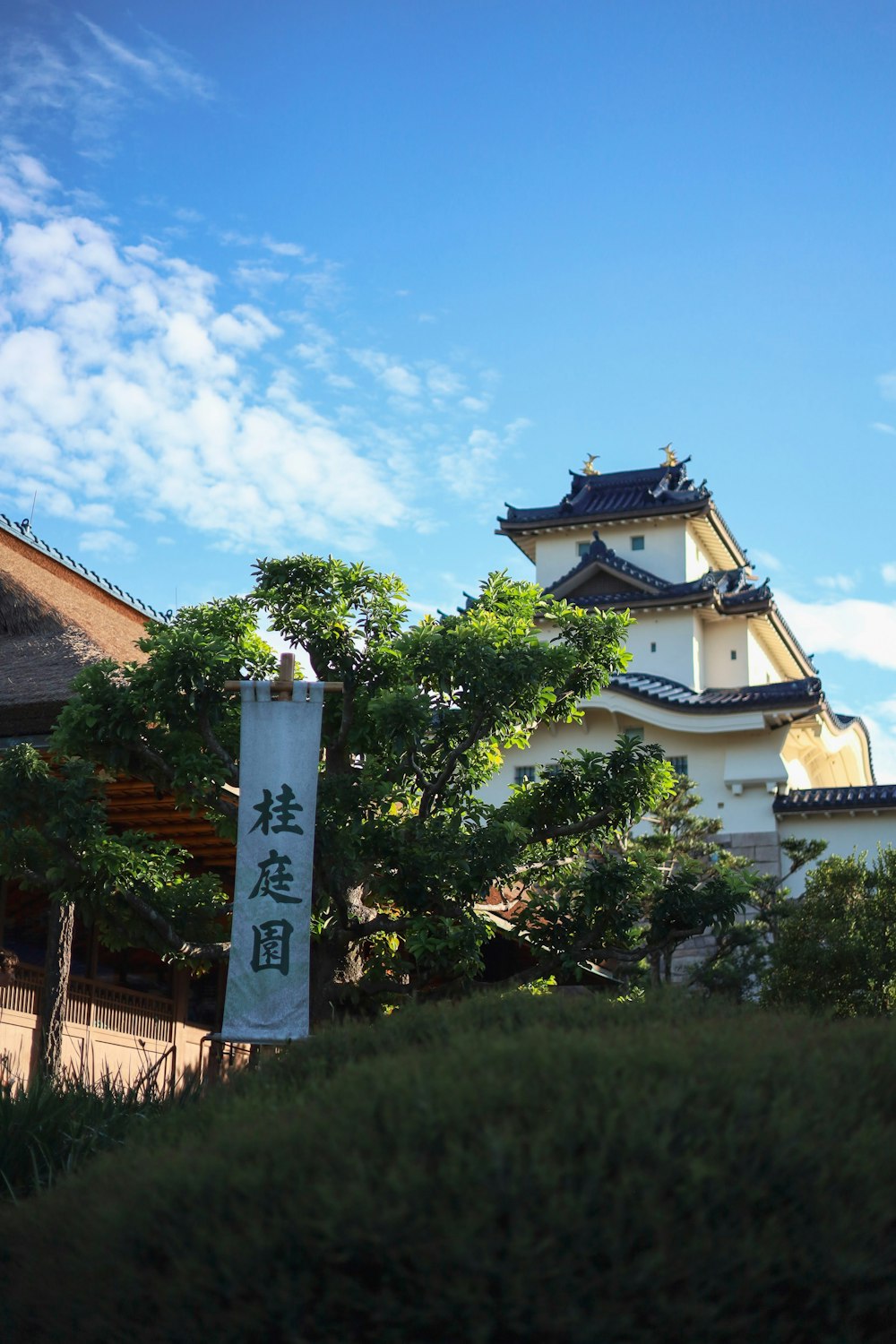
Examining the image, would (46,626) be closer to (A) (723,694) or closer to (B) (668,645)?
(A) (723,694)

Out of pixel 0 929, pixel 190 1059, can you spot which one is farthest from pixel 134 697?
pixel 190 1059

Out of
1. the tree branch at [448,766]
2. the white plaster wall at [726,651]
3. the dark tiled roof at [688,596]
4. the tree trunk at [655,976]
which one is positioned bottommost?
the tree trunk at [655,976]

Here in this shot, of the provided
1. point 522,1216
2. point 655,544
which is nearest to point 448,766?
point 522,1216

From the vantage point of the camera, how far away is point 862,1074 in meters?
4.30

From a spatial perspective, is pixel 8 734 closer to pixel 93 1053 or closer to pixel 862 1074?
pixel 93 1053

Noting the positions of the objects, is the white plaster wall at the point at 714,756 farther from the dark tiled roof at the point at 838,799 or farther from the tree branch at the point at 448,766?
the tree branch at the point at 448,766

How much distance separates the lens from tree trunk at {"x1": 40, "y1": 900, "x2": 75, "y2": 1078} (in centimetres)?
1267

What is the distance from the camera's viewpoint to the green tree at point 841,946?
16.8 meters

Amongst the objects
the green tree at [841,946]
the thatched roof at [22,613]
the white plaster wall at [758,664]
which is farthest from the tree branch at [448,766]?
the white plaster wall at [758,664]

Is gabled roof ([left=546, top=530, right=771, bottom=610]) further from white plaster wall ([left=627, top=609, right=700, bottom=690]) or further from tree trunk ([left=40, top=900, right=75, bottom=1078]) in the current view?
tree trunk ([left=40, top=900, right=75, bottom=1078])

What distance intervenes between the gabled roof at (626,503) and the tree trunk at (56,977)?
26.0m

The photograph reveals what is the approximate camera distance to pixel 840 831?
30266mm

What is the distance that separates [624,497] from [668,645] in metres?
5.46

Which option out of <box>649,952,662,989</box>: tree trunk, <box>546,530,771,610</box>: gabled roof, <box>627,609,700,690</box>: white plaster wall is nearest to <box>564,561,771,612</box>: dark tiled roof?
<box>546,530,771,610</box>: gabled roof
